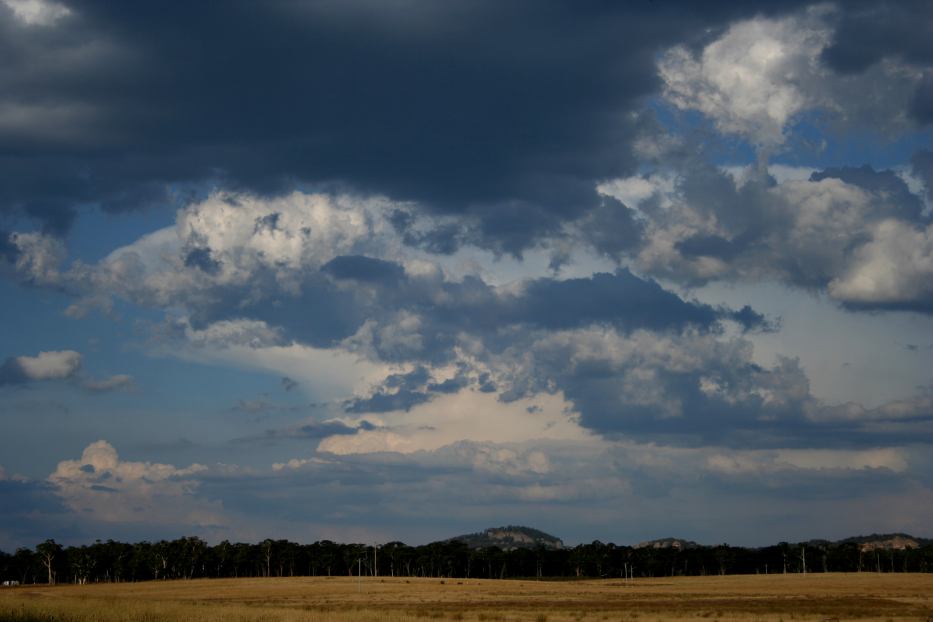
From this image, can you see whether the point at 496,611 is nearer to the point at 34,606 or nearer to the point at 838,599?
the point at 34,606

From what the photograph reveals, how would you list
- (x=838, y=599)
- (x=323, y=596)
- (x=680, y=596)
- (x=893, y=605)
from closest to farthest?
(x=893, y=605) → (x=838, y=599) → (x=680, y=596) → (x=323, y=596)

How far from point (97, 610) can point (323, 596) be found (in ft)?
184

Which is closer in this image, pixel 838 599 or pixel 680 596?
pixel 838 599

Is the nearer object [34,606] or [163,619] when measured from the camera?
[163,619]

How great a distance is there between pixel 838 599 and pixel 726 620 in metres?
38.7

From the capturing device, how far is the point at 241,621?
5594cm

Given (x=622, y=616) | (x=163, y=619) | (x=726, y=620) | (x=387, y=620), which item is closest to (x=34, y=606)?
(x=163, y=619)

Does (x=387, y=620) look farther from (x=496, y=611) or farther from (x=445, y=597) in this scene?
(x=445, y=597)

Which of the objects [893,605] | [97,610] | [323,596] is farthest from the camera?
[323,596]

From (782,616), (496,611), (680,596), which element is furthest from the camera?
(680,596)

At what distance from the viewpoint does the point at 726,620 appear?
64.0 metres

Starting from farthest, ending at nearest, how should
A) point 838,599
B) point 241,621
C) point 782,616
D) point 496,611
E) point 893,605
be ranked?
1. point 838,599
2. point 893,605
3. point 496,611
4. point 782,616
5. point 241,621

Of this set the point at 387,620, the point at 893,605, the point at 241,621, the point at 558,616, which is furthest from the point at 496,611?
the point at 893,605

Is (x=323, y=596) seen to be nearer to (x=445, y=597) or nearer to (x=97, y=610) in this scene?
(x=445, y=597)
